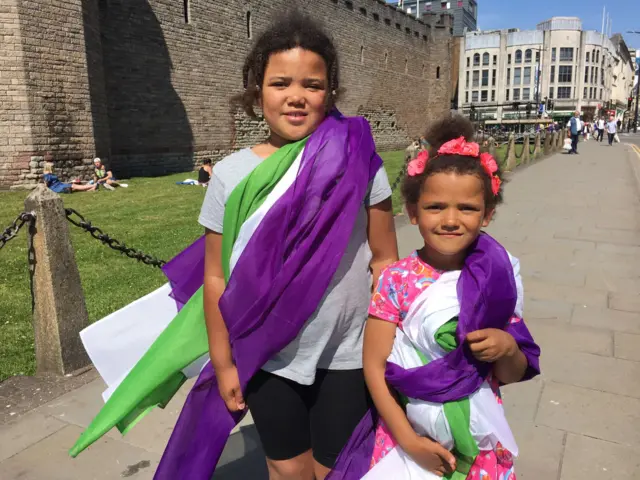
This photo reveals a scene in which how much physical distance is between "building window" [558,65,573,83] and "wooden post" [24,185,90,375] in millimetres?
92092

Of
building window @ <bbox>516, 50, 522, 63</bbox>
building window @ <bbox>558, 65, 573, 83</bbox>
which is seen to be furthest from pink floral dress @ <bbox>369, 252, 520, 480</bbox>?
building window @ <bbox>516, 50, 522, 63</bbox>

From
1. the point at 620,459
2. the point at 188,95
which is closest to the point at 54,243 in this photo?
the point at 620,459

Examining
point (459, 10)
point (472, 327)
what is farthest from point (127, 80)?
point (459, 10)

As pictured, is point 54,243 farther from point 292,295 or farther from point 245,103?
point 292,295

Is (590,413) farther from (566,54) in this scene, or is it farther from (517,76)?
Answer: (517,76)

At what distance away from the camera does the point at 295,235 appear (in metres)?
1.60

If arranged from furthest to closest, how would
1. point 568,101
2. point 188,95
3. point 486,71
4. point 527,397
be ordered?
point 486,71
point 568,101
point 188,95
point 527,397

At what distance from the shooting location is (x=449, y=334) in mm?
1507

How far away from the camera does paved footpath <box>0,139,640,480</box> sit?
2629 millimetres

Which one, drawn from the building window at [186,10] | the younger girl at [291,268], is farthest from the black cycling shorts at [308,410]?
the building window at [186,10]

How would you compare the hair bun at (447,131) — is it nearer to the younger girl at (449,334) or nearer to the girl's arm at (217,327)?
the younger girl at (449,334)

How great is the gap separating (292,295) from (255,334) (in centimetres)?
17

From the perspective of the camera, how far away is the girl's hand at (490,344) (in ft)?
4.78

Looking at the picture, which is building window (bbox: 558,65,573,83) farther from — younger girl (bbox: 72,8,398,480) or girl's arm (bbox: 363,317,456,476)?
girl's arm (bbox: 363,317,456,476)
